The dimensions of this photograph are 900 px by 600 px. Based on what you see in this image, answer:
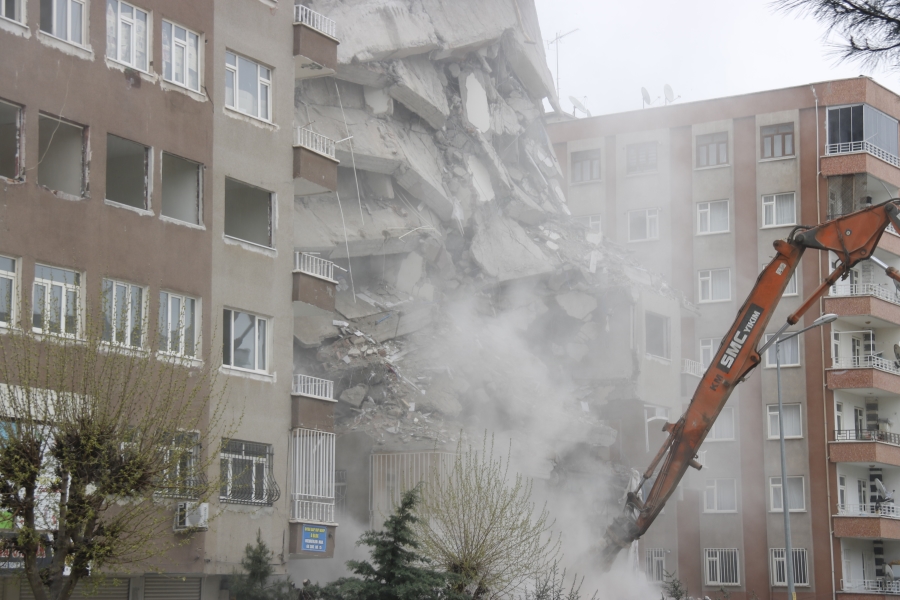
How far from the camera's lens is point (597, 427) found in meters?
37.0

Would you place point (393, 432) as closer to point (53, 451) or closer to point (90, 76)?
point (90, 76)

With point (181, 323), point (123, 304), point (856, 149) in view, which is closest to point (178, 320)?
point (181, 323)

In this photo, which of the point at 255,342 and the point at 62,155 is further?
the point at 255,342

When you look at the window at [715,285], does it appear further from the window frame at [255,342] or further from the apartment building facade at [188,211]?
the window frame at [255,342]

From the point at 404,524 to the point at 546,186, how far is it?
80.0 feet

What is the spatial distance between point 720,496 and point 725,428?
2546 mm

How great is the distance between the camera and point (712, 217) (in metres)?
49.3

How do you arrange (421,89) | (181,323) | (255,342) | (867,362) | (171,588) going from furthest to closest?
(867,362)
(421,89)
(255,342)
(171,588)
(181,323)

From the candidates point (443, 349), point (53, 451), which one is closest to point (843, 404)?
point (443, 349)

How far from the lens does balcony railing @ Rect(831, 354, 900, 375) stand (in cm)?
4578

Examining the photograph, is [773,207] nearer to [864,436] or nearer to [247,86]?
[864,436]

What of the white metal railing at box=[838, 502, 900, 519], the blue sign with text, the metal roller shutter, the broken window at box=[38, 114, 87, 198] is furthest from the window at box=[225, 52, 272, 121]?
the white metal railing at box=[838, 502, 900, 519]

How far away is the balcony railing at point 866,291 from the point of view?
4612 cm

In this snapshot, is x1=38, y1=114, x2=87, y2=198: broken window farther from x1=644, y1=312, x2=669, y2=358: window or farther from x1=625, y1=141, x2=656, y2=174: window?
x1=625, y1=141, x2=656, y2=174: window
